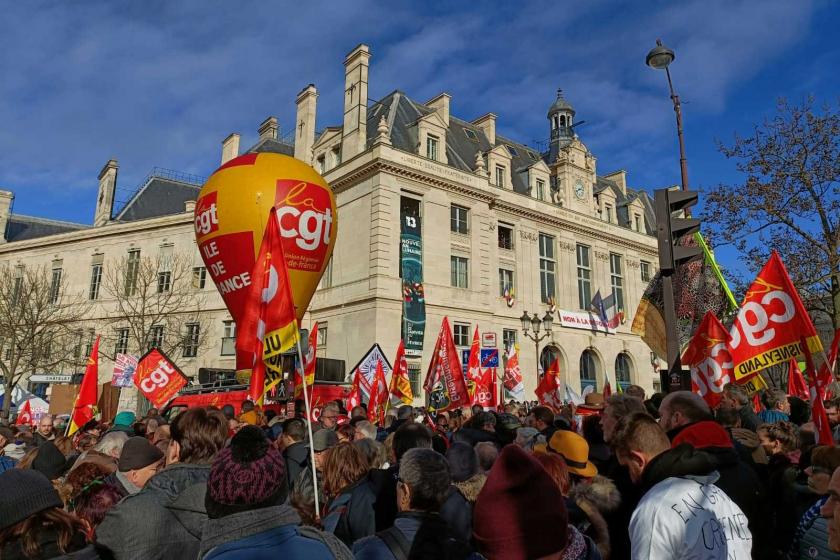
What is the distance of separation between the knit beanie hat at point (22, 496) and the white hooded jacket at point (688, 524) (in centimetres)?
260

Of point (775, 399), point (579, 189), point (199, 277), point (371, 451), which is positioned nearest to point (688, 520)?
point (371, 451)

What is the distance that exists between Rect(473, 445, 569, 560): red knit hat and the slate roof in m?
50.3

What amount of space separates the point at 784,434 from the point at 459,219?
25423 millimetres

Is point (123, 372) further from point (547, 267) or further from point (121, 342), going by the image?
point (547, 267)

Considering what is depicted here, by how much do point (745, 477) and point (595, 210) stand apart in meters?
36.2

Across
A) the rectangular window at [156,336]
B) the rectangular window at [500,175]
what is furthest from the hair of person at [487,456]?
Result: the rectangular window at [156,336]

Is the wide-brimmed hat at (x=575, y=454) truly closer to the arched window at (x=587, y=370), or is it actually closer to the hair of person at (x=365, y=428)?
the hair of person at (x=365, y=428)

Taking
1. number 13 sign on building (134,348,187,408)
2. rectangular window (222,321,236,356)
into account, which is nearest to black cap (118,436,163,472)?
number 13 sign on building (134,348,187,408)

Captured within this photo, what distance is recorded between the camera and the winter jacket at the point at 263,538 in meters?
1.87

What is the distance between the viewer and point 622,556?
132 inches

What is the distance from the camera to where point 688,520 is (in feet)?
8.31

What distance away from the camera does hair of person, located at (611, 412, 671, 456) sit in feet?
10.2

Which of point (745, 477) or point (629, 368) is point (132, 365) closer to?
point (745, 477)

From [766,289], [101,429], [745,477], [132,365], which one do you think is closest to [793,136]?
[766,289]
